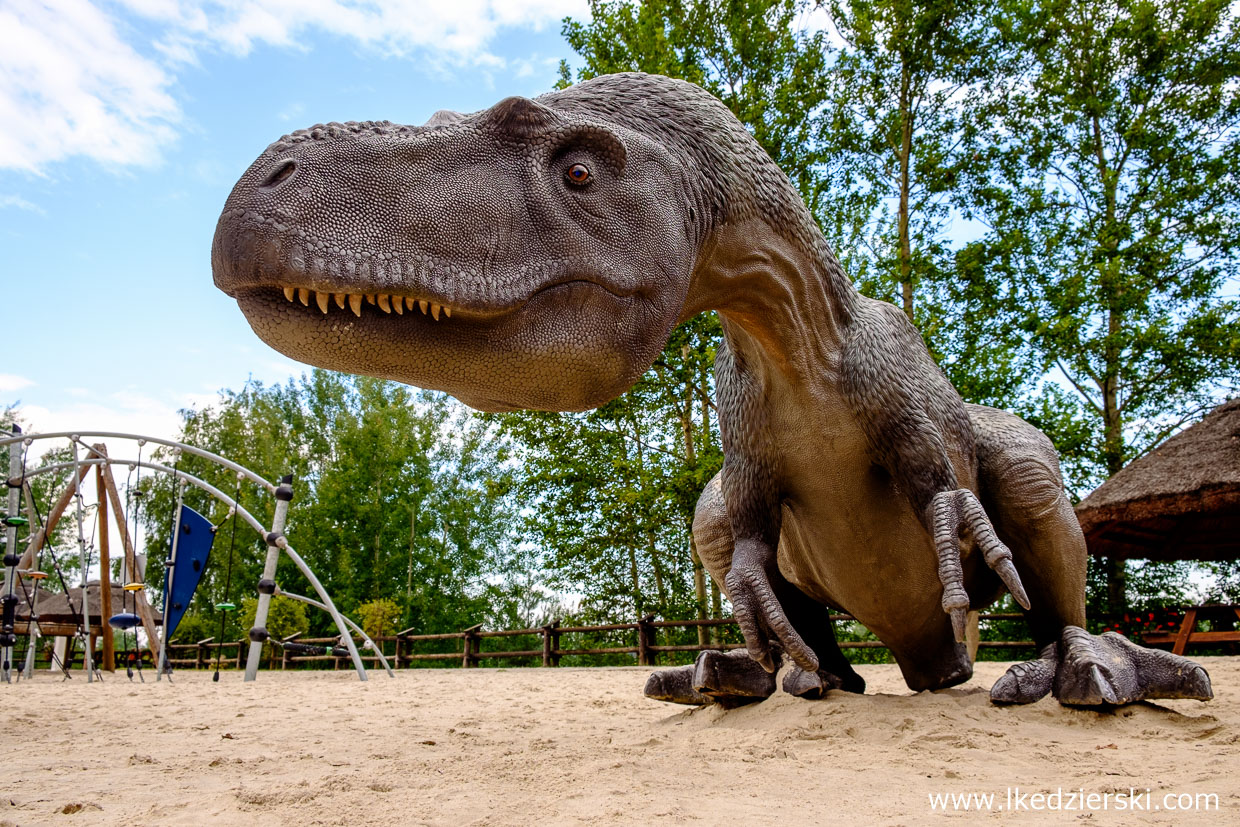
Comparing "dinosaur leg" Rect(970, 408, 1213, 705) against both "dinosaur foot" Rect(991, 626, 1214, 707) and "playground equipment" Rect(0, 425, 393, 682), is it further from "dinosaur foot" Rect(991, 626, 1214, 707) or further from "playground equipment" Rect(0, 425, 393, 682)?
"playground equipment" Rect(0, 425, 393, 682)

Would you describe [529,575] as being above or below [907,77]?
below

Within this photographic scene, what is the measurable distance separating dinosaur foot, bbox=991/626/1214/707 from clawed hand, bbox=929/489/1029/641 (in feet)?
1.29

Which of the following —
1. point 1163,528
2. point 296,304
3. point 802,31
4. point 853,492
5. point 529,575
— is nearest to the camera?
point 296,304

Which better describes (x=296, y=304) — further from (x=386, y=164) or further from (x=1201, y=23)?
(x=1201, y=23)

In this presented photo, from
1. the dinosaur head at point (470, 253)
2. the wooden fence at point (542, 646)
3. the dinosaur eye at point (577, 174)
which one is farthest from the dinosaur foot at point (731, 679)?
the wooden fence at point (542, 646)

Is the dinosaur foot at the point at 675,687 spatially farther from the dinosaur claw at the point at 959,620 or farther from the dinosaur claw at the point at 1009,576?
the dinosaur claw at the point at 1009,576

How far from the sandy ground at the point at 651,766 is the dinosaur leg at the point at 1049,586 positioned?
0.08 metres

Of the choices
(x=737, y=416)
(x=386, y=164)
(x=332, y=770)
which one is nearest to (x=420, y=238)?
(x=386, y=164)

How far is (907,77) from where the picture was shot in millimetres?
13859

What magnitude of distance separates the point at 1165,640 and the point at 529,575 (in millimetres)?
18751

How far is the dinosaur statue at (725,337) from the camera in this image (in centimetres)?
154

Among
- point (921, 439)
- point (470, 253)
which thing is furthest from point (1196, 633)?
point (470, 253)

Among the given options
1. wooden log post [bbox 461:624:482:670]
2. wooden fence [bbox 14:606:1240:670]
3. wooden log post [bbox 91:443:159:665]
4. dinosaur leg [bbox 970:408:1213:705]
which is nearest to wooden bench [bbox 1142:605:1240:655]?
wooden fence [bbox 14:606:1240:670]

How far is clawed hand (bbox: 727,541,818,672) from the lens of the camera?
2.38 metres
